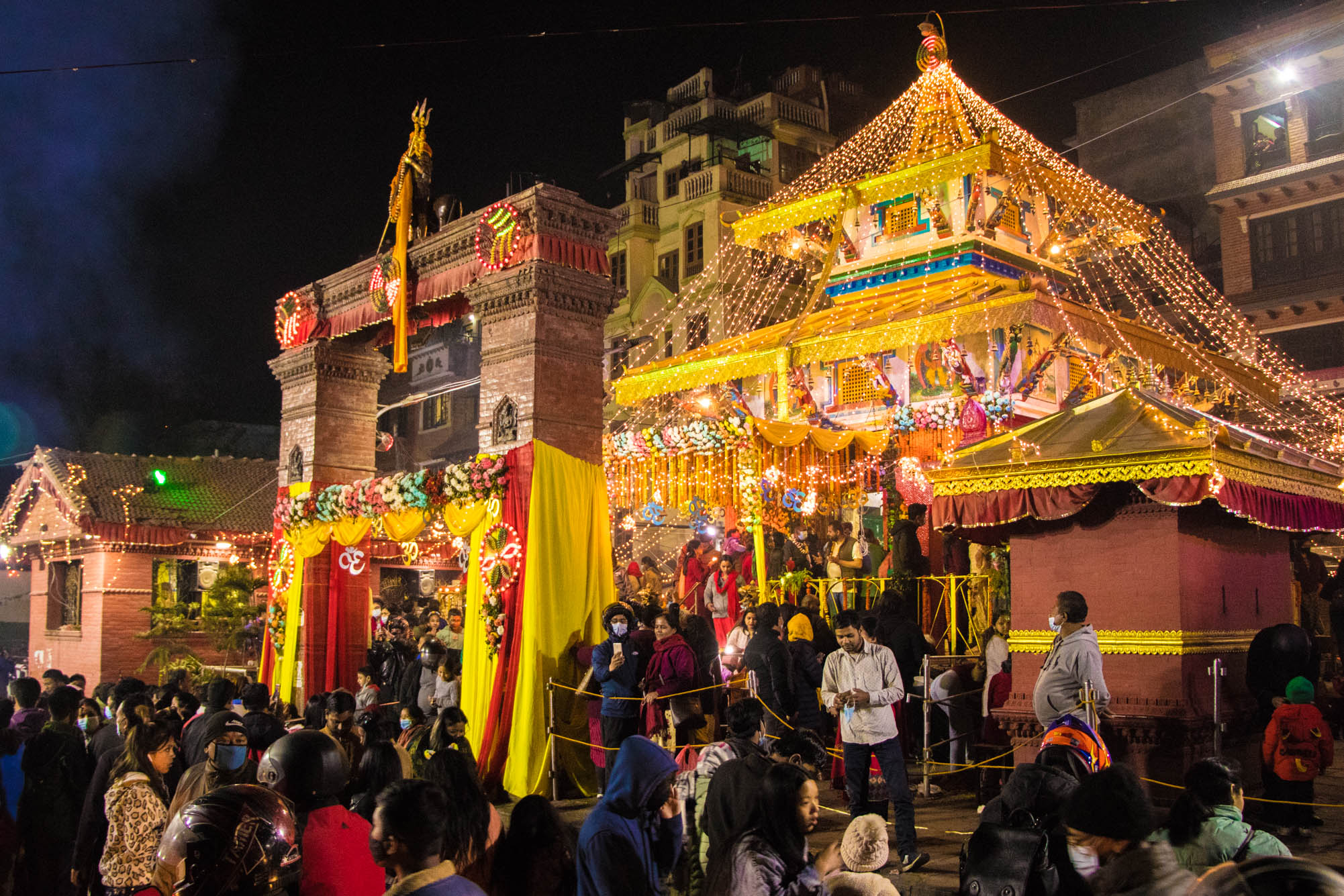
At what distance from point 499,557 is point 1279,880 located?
10.3 metres

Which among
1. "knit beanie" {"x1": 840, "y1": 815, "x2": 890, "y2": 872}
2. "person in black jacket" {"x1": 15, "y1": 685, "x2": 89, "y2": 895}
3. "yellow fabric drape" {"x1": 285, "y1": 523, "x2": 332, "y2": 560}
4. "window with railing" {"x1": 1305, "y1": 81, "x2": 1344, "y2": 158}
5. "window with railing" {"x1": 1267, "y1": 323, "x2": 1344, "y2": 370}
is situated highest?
"window with railing" {"x1": 1305, "y1": 81, "x2": 1344, "y2": 158}

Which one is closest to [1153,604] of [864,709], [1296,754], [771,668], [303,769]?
[1296,754]

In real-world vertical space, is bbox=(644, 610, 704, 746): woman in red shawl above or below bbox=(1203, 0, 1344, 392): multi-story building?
below

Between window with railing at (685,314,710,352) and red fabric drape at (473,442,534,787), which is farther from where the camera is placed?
window with railing at (685,314,710,352)

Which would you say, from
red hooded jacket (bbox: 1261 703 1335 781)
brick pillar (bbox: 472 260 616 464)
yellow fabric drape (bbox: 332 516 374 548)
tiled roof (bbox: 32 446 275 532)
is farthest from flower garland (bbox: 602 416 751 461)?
tiled roof (bbox: 32 446 275 532)

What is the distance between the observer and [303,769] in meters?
4.49

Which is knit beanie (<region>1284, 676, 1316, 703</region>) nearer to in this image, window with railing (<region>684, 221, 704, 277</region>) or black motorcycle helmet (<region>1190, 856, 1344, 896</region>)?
black motorcycle helmet (<region>1190, 856, 1344, 896</region>)

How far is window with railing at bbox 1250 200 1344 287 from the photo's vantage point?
973 inches

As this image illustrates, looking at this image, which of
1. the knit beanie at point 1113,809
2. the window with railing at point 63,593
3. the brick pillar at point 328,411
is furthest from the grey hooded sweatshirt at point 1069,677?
the window with railing at point 63,593

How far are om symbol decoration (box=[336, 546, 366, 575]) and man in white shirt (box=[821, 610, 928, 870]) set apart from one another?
31.8 ft

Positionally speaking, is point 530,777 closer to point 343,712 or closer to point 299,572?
point 343,712

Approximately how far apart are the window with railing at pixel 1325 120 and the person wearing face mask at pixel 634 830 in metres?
27.2

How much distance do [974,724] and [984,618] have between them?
298 cm

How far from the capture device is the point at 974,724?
468 inches
